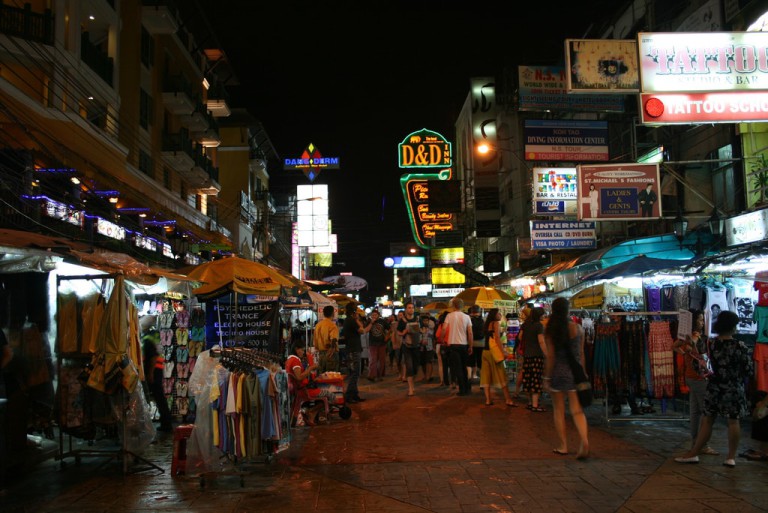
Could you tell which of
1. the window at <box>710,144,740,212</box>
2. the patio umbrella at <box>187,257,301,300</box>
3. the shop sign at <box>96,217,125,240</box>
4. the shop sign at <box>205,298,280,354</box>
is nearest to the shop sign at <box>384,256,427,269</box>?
the shop sign at <box>96,217,125,240</box>

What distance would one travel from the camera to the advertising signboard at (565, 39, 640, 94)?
1235 cm

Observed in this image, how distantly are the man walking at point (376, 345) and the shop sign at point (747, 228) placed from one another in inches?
343

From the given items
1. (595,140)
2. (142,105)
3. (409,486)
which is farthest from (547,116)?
(409,486)

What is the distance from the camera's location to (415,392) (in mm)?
14508

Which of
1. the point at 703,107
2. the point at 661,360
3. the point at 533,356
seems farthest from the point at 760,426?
the point at 703,107

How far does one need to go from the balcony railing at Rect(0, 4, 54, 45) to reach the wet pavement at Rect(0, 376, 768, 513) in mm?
11997

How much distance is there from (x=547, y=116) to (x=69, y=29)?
19.1 m

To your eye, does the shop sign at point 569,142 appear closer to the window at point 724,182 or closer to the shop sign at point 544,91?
the shop sign at point 544,91

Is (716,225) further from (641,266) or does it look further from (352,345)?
(352,345)

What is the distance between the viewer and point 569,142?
17922 millimetres

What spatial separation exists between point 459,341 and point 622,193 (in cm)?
505

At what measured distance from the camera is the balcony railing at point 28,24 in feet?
50.2

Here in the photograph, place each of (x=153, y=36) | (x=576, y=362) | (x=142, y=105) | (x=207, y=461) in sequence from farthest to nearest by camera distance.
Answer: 1. (x=153, y=36)
2. (x=142, y=105)
3. (x=576, y=362)
4. (x=207, y=461)

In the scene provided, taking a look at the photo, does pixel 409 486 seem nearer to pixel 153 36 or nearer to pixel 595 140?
pixel 595 140
